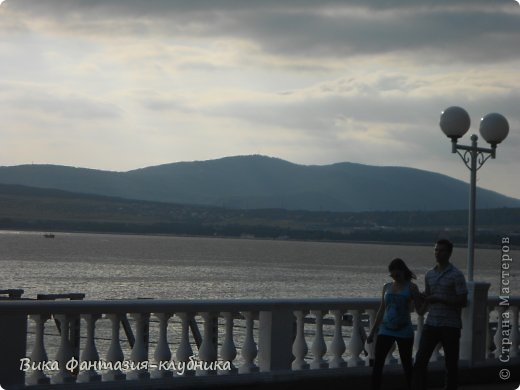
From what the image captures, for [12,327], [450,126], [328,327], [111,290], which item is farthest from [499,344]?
[111,290]

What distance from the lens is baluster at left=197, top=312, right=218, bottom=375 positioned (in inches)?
429

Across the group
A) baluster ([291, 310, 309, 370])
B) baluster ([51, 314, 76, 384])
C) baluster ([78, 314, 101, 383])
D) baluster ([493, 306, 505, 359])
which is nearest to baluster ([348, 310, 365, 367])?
baluster ([291, 310, 309, 370])

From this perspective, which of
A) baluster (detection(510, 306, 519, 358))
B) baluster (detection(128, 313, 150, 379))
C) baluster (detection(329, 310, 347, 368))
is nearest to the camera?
baluster (detection(128, 313, 150, 379))

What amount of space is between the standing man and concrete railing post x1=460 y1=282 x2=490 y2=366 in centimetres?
216

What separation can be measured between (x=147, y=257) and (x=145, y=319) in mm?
155746

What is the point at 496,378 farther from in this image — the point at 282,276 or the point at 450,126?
the point at 282,276

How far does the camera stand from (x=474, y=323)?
13.2 m

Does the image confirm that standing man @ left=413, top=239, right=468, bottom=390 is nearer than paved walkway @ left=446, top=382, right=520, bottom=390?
Yes

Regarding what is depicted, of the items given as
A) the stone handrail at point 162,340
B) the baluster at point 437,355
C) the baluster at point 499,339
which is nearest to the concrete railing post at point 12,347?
the stone handrail at point 162,340

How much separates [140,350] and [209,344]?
2.81 ft

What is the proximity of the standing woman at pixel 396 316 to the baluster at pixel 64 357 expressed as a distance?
2977 millimetres

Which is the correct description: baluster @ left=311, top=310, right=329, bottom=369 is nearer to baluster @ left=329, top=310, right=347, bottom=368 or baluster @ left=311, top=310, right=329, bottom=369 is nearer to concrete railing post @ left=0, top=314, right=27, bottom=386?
baluster @ left=329, top=310, right=347, bottom=368

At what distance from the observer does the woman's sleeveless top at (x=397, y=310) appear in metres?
10.4

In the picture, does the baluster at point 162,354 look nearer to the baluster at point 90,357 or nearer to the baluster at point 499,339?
the baluster at point 90,357
